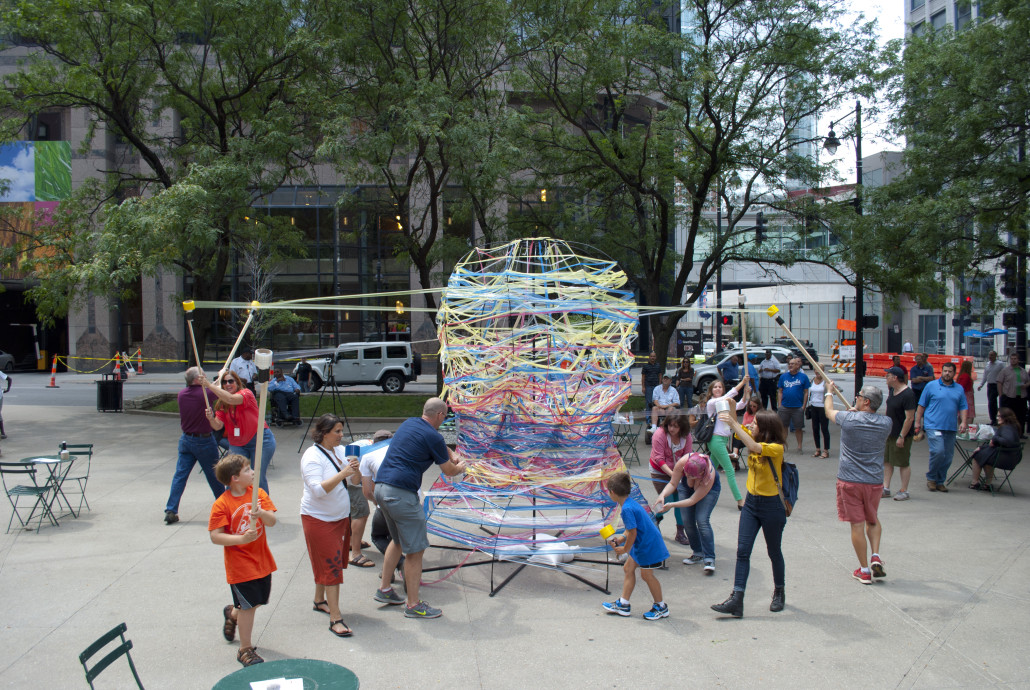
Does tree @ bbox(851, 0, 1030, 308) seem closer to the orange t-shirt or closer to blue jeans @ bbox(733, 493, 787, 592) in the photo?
blue jeans @ bbox(733, 493, 787, 592)

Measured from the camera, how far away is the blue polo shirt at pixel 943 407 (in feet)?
30.9

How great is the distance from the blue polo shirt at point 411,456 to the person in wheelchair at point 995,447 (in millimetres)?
7877

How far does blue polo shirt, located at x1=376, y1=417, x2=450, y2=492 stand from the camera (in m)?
5.51

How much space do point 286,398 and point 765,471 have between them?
11642 millimetres

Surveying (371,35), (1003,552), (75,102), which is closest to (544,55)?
(371,35)

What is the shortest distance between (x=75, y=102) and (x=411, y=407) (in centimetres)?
1052

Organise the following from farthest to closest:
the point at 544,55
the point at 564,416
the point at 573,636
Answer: the point at 544,55 → the point at 564,416 → the point at 573,636

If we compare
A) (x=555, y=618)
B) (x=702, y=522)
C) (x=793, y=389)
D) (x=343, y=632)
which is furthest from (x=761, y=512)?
(x=793, y=389)

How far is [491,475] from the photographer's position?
22.5 feet

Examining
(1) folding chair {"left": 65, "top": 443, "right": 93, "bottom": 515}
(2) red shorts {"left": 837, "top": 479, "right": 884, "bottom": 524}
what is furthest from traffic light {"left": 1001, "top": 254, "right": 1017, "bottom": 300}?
(1) folding chair {"left": 65, "top": 443, "right": 93, "bottom": 515}

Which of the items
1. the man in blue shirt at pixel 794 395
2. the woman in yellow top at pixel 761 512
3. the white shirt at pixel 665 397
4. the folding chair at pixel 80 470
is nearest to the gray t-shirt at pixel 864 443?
the woman in yellow top at pixel 761 512

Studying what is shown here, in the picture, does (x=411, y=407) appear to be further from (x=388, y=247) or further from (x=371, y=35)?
(x=388, y=247)

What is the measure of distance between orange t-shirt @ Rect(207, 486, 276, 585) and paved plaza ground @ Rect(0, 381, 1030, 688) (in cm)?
68

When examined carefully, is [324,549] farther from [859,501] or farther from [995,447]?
[995,447]
